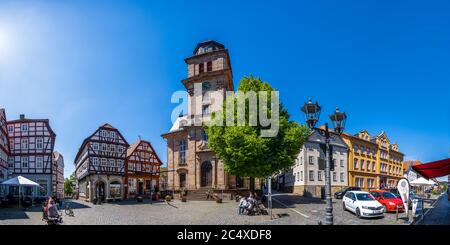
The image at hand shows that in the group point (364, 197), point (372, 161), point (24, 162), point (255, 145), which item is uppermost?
point (255, 145)

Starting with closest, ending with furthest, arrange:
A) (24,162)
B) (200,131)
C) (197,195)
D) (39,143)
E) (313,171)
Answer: (39,143) < (24,162) < (197,195) < (200,131) < (313,171)

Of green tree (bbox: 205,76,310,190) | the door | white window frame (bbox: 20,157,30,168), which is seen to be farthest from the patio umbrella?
green tree (bbox: 205,76,310,190)

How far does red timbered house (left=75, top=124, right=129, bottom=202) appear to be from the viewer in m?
16.8

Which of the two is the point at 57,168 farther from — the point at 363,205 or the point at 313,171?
the point at 313,171

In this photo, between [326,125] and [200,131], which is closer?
[326,125]

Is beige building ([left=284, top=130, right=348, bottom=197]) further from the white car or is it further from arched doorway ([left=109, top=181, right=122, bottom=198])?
arched doorway ([left=109, top=181, right=122, bottom=198])

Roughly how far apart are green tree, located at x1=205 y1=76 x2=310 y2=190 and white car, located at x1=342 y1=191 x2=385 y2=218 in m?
5.96

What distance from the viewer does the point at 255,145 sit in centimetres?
2191

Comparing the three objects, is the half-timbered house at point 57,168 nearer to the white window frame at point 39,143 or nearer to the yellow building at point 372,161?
the white window frame at point 39,143

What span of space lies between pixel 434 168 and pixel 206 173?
2352cm

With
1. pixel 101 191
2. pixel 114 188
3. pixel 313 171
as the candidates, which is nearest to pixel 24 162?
pixel 114 188
